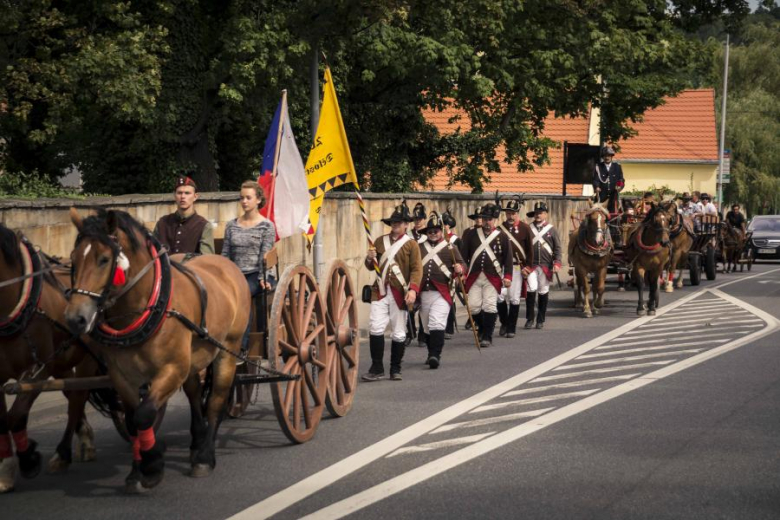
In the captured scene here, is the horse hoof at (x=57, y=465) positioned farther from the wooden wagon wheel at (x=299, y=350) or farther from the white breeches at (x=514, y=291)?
the white breeches at (x=514, y=291)

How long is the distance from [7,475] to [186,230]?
2.72 m

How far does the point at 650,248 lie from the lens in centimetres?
2069

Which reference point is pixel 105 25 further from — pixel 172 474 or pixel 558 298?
pixel 172 474

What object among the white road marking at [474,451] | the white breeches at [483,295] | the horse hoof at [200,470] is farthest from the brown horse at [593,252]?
the horse hoof at [200,470]

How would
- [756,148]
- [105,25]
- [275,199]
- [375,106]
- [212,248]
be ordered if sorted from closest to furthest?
1. [212,248]
2. [275,199]
3. [105,25]
4. [375,106]
5. [756,148]

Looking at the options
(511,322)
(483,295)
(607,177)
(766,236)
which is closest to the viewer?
(483,295)

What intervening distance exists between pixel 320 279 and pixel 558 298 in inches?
295

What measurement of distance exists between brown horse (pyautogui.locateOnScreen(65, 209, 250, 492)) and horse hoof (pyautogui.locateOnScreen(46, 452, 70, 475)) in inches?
33.0

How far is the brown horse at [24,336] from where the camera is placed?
7.30 meters

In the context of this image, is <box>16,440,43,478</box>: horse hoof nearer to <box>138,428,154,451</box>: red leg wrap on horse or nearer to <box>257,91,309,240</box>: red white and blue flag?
<box>138,428,154,451</box>: red leg wrap on horse

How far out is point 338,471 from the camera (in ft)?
26.1

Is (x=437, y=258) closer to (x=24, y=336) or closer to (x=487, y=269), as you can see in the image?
(x=487, y=269)

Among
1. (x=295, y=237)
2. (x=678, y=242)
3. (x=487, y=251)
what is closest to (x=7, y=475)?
(x=487, y=251)

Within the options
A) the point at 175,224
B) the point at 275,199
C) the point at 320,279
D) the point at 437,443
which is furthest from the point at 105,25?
the point at 437,443
